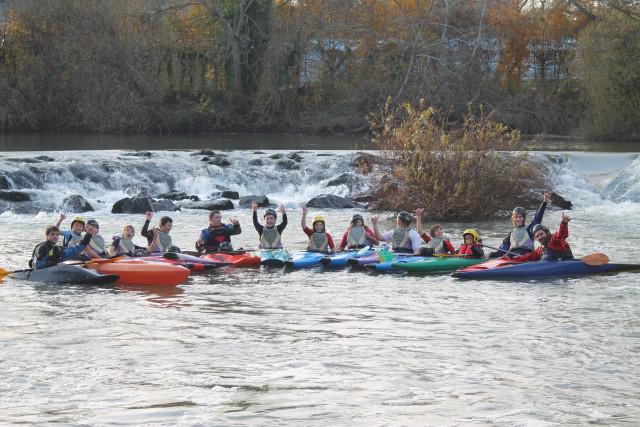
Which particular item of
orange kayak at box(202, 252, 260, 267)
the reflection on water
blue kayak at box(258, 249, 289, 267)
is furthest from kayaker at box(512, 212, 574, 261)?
the reflection on water

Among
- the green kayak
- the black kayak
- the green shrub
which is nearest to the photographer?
the black kayak

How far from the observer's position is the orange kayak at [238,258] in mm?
11430

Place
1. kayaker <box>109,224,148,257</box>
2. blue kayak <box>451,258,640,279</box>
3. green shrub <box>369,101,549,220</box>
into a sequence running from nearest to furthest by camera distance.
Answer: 1. blue kayak <box>451,258,640,279</box>
2. kayaker <box>109,224,148,257</box>
3. green shrub <box>369,101,549,220</box>

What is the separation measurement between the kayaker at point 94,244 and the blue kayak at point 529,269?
4.49m

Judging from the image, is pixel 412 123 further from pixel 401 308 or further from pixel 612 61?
pixel 612 61

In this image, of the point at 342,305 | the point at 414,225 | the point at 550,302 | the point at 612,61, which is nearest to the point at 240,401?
the point at 342,305

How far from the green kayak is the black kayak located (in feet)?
11.8

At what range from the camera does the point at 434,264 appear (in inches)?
433

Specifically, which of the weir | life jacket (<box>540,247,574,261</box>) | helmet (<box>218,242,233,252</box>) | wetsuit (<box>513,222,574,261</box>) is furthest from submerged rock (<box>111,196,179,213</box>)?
life jacket (<box>540,247,574,261</box>)

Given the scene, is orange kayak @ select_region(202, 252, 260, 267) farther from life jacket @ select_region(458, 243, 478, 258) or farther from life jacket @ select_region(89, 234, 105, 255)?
life jacket @ select_region(458, 243, 478, 258)

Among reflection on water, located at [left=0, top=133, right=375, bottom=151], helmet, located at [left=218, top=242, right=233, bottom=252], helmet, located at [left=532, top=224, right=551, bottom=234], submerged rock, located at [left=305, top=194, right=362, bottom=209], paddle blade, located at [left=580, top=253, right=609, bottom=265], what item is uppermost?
reflection on water, located at [left=0, top=133, right=375, bottom=151]

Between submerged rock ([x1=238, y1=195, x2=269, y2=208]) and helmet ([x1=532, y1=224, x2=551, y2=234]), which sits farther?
submerged rock ([x1=238, y1=195, x2=269, y2=208])

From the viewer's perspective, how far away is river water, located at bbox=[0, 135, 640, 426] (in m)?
5.86

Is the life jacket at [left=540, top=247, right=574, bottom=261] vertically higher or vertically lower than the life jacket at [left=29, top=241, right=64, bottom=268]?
lower
